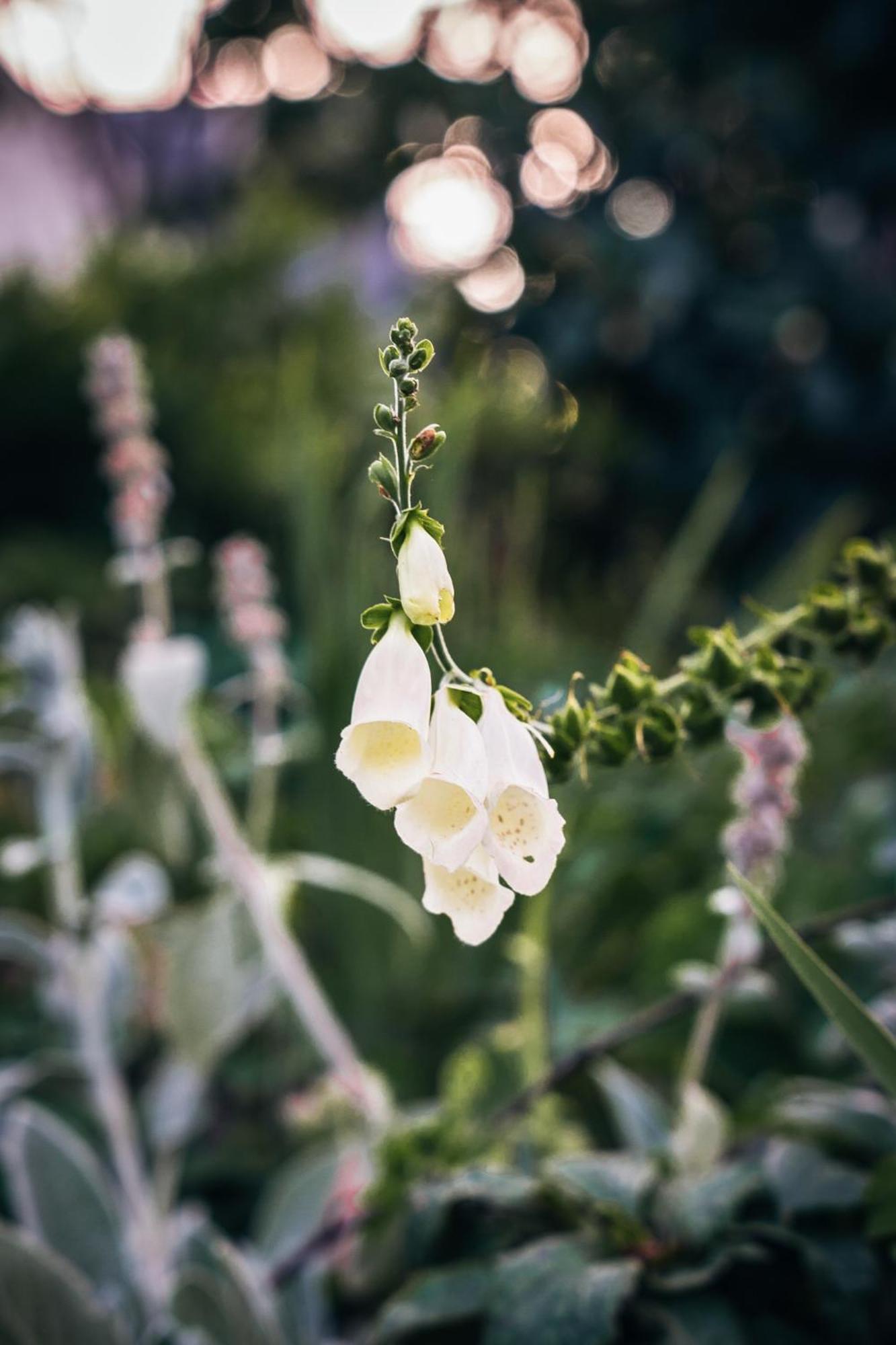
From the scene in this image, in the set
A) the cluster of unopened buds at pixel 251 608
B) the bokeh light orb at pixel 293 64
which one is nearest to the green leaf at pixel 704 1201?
the cluster of unopened buds at pixel 251 608

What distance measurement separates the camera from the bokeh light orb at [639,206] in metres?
2.34

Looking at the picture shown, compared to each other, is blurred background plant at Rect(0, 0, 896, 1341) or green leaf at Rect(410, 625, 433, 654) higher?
blurred background plant at Rect(0, 0, 896, 1341)

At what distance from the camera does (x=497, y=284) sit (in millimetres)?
2605

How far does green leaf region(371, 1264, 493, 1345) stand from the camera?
1.29ft

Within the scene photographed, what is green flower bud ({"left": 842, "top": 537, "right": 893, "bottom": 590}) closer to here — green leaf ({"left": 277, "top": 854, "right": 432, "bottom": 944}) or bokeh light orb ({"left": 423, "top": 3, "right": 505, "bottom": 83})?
green leaf ({"left": 277, "top": 854, "right": 432, "bottom": 944})

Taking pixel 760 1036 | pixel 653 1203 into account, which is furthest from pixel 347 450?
pixel 653 1203

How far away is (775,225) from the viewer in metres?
2.23

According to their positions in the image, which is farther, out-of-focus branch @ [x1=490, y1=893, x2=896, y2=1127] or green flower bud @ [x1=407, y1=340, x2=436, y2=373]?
out-of-focus branch @ [x1=490, y1=893, x2=896, y2=1127]

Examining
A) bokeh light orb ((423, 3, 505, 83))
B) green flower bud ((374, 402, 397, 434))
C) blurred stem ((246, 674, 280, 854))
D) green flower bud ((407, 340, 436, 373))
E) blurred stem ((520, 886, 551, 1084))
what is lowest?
green flower bud ((374, 402, 397, 434))

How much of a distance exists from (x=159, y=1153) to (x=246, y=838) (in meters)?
0.21

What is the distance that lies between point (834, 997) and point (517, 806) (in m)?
0.11

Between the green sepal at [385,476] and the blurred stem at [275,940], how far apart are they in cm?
35

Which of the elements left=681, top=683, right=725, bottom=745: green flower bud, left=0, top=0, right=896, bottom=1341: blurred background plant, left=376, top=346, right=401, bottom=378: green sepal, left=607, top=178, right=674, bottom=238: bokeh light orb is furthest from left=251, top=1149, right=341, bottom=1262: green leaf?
left=607, top=178, right=674, bottom=238: bokeh light orb

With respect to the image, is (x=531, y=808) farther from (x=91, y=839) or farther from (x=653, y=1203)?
(x=91, y=839)
